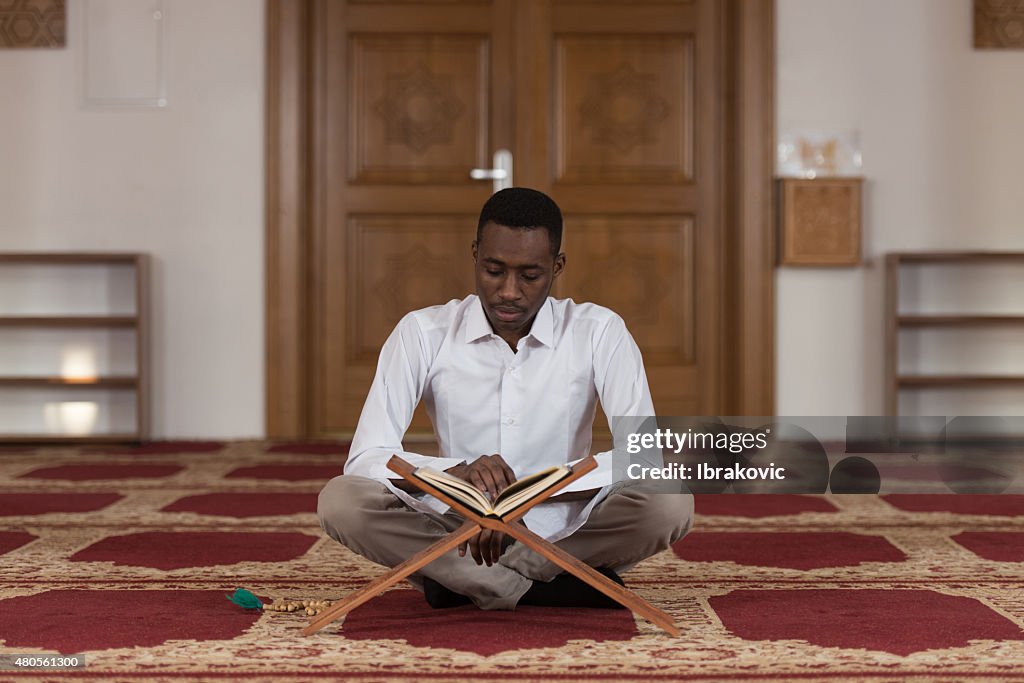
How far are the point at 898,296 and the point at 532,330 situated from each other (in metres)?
3.55

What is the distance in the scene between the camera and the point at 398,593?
2.24 meters

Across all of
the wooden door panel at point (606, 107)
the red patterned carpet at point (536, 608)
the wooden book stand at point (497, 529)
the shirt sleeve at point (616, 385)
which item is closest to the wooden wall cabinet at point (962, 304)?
the wooden door panel at point (606, 107)

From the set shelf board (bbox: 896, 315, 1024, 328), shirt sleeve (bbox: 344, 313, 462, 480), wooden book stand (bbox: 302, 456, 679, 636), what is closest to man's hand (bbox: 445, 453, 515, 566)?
wooden book stand (bbox: 302, 456, 679, 636)

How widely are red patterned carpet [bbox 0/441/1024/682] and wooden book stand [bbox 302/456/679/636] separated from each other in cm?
4

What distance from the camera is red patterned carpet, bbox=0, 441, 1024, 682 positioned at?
1.73 meters

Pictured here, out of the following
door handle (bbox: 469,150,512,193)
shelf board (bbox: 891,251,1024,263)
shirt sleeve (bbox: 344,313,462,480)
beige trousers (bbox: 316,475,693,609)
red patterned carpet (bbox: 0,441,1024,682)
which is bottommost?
red patterned carpet (bbox: 0,441,1024,682)

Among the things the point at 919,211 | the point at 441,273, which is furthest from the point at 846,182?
the point at 441,273

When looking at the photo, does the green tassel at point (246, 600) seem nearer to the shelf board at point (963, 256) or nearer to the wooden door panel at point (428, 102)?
the wooden door panel at point (428, 102)

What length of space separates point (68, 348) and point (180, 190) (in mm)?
903

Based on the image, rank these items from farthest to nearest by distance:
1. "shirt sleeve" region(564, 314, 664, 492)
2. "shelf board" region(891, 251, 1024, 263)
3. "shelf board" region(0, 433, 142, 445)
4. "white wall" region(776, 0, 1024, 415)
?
"white wall" region(776, 0, 1024, 415) → "shelf board" region(0, 433, 142, 445) → "shelf board" region(891, 251, 1024, 263) → "shirt sleeve" region(564, 314, 664, 492)

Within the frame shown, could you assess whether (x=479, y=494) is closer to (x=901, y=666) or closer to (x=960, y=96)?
(x=901, y=666)

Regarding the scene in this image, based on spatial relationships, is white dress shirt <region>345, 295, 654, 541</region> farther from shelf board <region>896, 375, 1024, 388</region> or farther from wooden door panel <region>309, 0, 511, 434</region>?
shelf board <region>896, 375, 1024, 388</region>

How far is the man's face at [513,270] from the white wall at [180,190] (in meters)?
3.49

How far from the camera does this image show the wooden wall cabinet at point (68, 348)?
5.27 m
